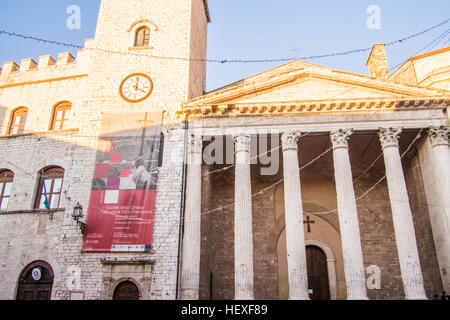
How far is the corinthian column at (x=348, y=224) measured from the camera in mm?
11266

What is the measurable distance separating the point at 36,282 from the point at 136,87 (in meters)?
8.03

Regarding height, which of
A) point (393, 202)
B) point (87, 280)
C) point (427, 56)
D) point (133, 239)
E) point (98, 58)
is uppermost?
point (427, 56)

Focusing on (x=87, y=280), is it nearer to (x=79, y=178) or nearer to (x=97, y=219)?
(x=97, y=219)

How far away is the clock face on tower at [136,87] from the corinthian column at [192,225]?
282 cm

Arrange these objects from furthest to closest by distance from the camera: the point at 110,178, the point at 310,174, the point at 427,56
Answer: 1. the point at 427,56
2. the point at 310,174
3. the point at 110,178

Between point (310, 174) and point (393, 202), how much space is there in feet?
15.3

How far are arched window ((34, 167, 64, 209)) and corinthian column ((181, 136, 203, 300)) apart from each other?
5.46 m

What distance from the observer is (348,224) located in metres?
12.0

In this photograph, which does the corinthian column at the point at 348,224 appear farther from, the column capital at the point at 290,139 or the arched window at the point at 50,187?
the arched window at the point at 50,187

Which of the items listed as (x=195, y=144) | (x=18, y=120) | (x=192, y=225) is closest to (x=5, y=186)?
(x=18, y=120)

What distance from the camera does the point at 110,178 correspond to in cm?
1337

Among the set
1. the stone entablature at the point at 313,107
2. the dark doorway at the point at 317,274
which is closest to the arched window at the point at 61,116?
the stone entablature at the point at 313,107

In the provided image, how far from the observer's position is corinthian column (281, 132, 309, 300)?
11.4 m
